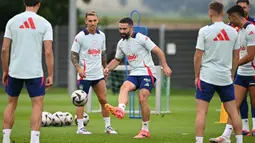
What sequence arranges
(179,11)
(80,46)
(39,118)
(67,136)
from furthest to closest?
(179,11), (80,46), (67,136), (39,118)

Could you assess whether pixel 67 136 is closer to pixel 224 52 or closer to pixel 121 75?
pixel 224 52

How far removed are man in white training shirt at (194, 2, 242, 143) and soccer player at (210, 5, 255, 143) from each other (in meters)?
0.65

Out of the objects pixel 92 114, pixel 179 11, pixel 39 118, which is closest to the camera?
pixel 39 118

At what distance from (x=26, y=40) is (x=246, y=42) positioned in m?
4.17

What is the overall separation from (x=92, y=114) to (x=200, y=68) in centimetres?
952

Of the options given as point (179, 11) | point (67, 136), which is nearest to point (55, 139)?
point (67, 136)

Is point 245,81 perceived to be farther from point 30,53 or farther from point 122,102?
point 30,53

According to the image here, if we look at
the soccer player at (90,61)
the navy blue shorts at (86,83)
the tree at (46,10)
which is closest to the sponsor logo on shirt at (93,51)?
the soccer player at (90,61)

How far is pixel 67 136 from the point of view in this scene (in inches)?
601

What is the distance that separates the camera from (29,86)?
1245cm

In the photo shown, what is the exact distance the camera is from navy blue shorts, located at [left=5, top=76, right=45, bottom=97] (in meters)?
12.4

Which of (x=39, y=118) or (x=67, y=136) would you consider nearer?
(x=39, y=118)

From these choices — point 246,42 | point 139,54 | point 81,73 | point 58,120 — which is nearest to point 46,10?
point 58,120

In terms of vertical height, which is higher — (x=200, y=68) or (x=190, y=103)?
(x=200, y=68)
